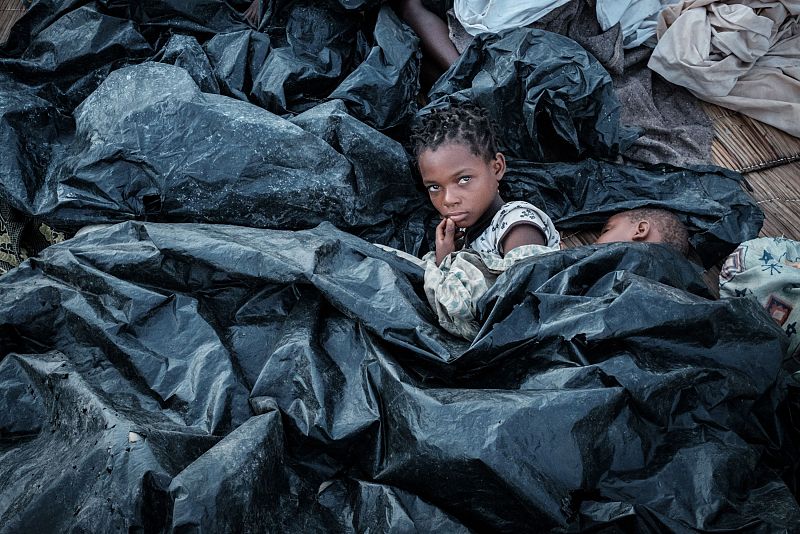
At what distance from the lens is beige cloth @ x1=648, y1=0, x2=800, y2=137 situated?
2492 mm

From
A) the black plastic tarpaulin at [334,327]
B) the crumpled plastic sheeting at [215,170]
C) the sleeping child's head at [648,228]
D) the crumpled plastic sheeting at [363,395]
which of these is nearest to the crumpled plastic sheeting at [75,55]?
the black plastic tarpaulin at [334,327]

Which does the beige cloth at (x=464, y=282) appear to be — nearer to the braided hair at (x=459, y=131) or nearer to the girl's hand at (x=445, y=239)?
the girl's hand at (x=445, y=239)

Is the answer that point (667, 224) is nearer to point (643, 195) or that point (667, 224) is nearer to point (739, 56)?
point (643, 195)

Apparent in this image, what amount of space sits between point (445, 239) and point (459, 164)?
229 millimetres

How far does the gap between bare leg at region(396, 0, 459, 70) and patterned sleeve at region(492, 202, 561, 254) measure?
79 cm

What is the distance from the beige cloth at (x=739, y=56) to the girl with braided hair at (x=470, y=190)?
80 centimetres

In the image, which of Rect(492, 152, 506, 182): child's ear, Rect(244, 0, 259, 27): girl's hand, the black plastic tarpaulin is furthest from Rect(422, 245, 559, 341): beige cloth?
Rect(244, 0, 259, 27): girl's hand

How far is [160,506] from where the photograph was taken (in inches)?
52.1

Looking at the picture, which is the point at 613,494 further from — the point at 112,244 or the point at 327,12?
the point at 327,12

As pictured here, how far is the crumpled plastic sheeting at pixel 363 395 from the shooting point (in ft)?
4.51

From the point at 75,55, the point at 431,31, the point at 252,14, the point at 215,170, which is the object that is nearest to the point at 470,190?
the point at 215,170

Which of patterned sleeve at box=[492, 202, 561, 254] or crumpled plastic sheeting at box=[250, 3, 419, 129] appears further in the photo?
crumpled plastic sheeting at box=[250, 3, 419, 129]

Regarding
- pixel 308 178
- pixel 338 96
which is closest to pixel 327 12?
pixel 338 96

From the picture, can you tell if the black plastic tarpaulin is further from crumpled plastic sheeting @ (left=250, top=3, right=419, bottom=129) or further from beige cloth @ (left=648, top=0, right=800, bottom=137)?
beige cloth @ (left=648, top=0, right=800, bottom=137)
